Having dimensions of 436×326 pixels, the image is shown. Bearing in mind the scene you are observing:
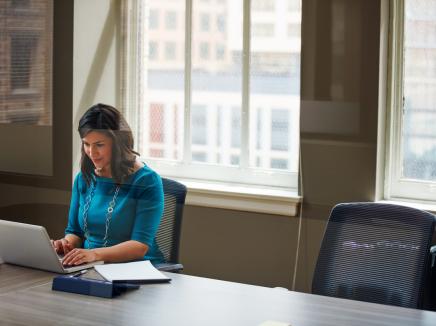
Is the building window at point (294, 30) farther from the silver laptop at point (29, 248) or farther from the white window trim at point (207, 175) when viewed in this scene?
the silver laptop at point (29, 248)

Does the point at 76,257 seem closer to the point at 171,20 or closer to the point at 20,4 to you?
the point at 171,20

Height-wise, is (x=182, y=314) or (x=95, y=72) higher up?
(x=95, y=72)

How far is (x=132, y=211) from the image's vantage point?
322 cm

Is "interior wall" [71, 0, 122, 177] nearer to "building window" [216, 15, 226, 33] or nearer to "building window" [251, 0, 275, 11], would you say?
"building window" [216, 15, 226, 33]

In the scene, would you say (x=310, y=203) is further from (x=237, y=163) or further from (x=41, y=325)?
(x=41, y=325)

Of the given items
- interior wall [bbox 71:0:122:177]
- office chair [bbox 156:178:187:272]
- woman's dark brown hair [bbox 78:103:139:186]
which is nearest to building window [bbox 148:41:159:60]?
interior wall [bbox 71:0:122:177]

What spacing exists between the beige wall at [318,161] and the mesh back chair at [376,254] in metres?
0.05

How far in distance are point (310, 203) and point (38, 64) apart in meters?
1.44

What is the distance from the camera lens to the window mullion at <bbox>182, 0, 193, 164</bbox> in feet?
10.2

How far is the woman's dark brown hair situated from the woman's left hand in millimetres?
323

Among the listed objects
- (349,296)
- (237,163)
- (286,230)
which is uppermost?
(237,163)

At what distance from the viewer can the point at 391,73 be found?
2.71 metres

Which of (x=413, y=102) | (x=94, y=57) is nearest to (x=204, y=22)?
(x=94, y=57)

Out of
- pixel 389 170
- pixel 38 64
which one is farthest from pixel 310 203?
pixel 38 64
